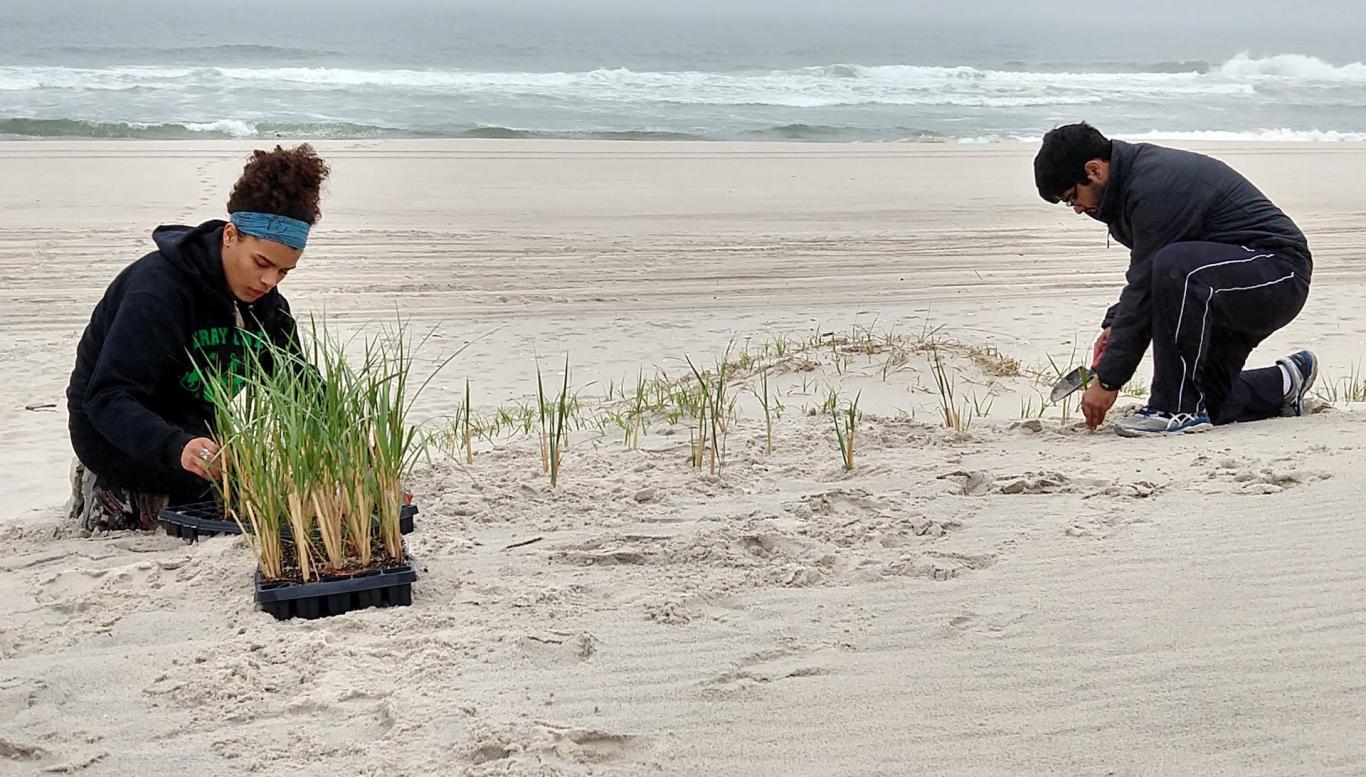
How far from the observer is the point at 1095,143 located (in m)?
4.90

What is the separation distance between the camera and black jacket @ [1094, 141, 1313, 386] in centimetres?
500

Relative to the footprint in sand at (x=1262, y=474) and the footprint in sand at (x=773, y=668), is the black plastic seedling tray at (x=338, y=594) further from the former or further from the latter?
the footprint in sand at (x=1262, y=474)

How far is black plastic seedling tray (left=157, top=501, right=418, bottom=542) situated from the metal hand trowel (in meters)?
2.81

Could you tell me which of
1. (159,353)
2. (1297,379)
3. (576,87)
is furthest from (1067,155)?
(576,87)

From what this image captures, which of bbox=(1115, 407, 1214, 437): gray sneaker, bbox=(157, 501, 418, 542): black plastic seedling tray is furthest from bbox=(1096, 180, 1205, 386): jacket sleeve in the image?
bbox=(157, 501, 418, 542): black plastic seedling tray

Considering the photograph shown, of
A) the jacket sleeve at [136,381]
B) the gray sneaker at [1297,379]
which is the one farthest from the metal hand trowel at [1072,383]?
the jacket sleeve at [136,381]

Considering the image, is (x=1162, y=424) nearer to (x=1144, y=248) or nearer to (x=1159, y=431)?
(x=1159, y=431)

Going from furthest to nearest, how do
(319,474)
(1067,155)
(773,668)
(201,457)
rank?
1. (1067,155)
2. (201,457)
3. (319,474)
4. (773,668)

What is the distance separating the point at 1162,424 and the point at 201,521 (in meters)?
3.47

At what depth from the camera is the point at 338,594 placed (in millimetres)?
3225

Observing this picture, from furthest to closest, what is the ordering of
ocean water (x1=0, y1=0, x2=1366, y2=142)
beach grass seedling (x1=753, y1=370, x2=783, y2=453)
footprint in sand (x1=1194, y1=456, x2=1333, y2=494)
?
ocean water (x1=0, y1=0, x2=1366, y2=142) < beach grass seedling (x1=753, y1=370, x2=783, y2=453) < footprint in sand (x1=1194, y1=456, x2=1333, y2=494)

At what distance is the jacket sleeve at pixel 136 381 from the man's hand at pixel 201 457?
0.06 m

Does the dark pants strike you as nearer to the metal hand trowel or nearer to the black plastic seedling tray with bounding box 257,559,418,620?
the metal hand trowel

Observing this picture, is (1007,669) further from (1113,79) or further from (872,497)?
(1113,79)
